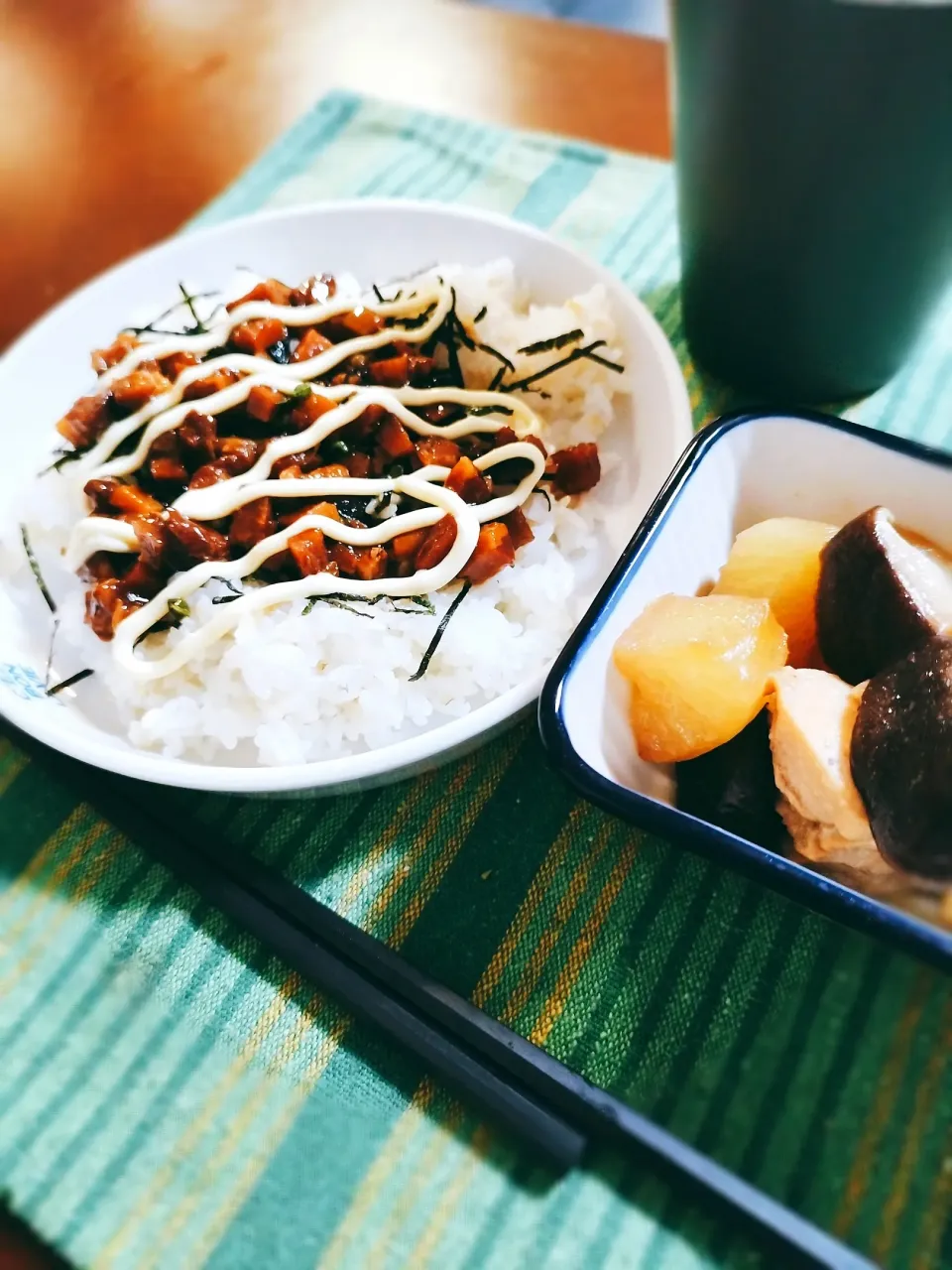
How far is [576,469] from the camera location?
116 centimetres

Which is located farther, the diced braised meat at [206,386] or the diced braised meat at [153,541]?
the diced braised meat at [206,386]

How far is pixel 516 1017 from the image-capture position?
2.77ft

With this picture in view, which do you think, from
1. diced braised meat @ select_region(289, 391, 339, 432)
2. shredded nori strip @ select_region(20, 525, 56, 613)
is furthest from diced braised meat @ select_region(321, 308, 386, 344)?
shredded nori strip @ select_region(20, 525, 56, 613)

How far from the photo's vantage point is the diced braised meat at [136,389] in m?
1.20

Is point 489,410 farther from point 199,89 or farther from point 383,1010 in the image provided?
point 199,89

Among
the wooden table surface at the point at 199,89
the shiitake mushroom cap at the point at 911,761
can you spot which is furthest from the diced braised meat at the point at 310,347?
the shiitake mushroom cap at the point at 911,761

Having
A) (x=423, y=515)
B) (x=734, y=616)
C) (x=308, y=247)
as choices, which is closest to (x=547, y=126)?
(x=308, y=247)

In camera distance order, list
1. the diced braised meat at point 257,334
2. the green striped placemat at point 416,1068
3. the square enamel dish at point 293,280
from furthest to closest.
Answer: the diced braised meat at point 257,334 < the square enamel dish at point 293,280 < the green striped placemat at point 416,1068

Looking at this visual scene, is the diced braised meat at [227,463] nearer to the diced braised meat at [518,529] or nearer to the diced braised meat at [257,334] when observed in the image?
the diced braised meat at [257,334]

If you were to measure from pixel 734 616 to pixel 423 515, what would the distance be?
1.30ft

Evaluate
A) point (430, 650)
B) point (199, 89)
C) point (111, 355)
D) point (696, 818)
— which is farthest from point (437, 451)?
point (199, 89)

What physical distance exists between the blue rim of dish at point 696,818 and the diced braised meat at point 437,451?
334 millimetres

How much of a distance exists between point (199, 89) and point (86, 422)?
114 centimetres

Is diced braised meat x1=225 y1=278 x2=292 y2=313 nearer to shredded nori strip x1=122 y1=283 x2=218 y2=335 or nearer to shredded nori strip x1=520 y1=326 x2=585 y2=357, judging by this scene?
shredded nori strip x1=122 y1=283 x2=218 y2=335
